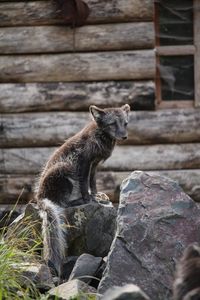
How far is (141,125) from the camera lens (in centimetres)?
940

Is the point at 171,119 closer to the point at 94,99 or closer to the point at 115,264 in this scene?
the point at 94,99

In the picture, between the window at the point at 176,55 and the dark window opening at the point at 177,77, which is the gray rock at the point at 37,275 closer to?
the window at the point at 176,55

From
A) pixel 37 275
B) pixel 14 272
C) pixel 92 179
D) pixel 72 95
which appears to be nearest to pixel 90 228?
pixel 92 179

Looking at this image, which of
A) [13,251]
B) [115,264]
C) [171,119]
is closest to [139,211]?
[115,264]

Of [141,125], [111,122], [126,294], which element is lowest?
[141,125]

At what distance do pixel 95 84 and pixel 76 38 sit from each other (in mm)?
552

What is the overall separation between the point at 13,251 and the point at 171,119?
3857 millimetres

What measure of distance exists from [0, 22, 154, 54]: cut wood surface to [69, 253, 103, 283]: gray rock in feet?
11.3

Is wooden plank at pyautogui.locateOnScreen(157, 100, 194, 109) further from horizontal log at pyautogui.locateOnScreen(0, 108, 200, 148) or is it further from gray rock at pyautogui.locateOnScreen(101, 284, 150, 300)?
gray rock at pyautogui.locateOnScreen(101, 284, 150, 300)

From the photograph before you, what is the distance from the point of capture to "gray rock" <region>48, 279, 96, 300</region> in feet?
18.0

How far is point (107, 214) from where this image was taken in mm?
7070

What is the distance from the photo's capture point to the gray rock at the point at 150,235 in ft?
19.0

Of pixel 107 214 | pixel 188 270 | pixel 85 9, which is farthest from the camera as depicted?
pixel 85 9

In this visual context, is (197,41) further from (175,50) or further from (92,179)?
(92,179)
